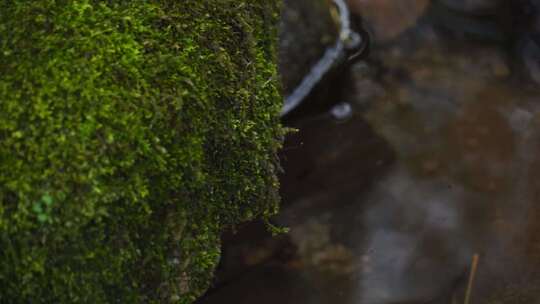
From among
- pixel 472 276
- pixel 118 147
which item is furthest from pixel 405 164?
pixel 118 147

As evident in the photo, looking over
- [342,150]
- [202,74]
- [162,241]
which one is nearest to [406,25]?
[342,150]

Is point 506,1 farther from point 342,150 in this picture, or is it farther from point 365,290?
point 365,290

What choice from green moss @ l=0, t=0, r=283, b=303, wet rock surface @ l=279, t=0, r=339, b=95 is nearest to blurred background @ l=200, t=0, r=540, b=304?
wet rock surface @ l=279, t=0, r=339, b=95

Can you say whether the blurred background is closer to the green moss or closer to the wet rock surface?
the wet rock surface

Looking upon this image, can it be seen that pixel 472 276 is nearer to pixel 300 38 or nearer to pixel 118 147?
pixel 300 38

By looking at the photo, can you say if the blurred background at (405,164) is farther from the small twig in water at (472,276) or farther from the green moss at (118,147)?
the green moss at (118,147)
